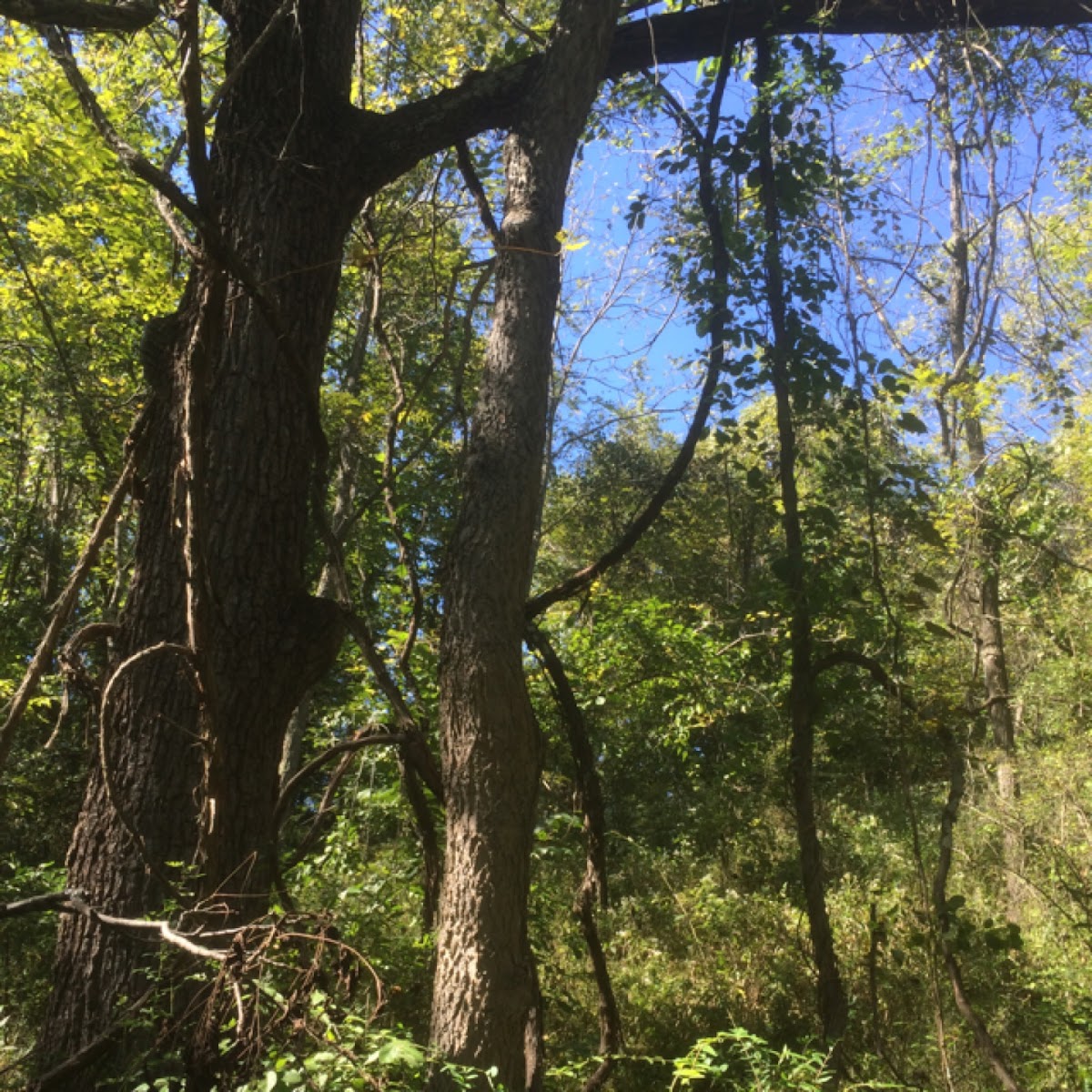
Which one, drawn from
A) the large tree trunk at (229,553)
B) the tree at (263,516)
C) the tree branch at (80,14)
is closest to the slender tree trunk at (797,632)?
the tree at (263,516)

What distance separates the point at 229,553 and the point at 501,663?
0.74 metres

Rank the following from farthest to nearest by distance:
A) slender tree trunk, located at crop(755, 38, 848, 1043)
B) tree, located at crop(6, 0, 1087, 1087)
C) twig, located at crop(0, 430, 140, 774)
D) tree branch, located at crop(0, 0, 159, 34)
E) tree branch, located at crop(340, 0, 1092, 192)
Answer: slender tree trunk, located at crop(755, 38, 848, 1043) → tree branch, located at crop(340, 0, 1092, 192) → tree, located at crop(6, 0, 1087, 1087) → twig, located at crop(0, 430, 140, 774) → tree branch, located at crop(0, 0, 159, 34)

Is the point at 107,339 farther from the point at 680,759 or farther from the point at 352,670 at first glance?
the point at 680,759

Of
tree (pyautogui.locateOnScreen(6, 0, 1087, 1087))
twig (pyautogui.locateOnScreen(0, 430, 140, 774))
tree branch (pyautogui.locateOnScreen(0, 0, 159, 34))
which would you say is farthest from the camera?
tree (pyautogui.locateOnScreen(6, 0, 1087, 1087))

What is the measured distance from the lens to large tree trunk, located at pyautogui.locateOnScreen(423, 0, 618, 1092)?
73.2 inches

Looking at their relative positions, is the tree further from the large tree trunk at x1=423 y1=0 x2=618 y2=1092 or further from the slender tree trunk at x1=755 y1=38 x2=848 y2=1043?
the slender tree trunk at x1=755 y1=38 x2=848 y2=1043

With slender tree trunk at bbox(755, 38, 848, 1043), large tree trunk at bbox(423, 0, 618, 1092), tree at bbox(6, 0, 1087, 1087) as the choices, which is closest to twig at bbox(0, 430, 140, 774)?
tree at bbox(6, 0, 1087, 1087)

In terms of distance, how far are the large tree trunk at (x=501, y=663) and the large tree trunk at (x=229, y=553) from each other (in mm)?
441

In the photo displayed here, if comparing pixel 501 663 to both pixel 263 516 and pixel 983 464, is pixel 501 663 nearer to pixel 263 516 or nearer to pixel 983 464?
pixel 263 516

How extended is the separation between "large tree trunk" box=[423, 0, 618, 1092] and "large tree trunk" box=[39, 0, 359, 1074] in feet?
1.45

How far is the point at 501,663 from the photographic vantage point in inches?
78.3

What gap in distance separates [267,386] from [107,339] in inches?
267

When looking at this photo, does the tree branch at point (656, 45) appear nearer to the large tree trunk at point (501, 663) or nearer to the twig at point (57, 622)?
the large tree trunk at point (501, 663)

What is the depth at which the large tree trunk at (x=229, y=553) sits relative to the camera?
187cm
